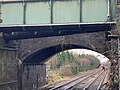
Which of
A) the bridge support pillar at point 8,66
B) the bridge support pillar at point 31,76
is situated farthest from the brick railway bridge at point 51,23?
the bridge support pillar at point 31,76

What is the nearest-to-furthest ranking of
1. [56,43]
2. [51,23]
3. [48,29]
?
[51,23] < [48,29] < [56,43]

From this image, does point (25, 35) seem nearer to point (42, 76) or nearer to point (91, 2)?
point (91, 2)

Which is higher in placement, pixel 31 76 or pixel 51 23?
pixel 51 23

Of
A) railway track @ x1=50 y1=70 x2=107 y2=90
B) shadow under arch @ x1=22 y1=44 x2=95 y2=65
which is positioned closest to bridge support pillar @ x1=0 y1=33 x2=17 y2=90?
shadow under arch @ x1=22 y1=44 x2=95 y2=65

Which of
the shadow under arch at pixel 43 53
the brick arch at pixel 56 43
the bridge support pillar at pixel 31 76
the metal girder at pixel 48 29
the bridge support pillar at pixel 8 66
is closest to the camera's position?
the metal girder at pixel 48 29

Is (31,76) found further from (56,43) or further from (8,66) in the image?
(8,66)

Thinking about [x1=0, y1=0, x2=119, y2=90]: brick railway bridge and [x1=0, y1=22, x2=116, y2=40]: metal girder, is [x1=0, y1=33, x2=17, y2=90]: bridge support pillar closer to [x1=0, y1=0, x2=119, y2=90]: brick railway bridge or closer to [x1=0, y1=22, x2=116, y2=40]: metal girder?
[x1=0, y1=0, x2=119, y2=90]: brick railway bridge

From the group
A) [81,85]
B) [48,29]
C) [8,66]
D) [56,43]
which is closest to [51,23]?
[48,29]

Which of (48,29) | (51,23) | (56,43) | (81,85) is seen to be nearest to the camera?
(51,23)

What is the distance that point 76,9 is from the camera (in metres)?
17.5

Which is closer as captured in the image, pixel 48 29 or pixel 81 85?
pixel 48 29

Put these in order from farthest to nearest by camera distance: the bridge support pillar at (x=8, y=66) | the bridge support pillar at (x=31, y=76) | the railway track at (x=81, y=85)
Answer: the railway track at (x=81, y=85), the bridge support pillar at (x=31, y=76), the bridge support pillar at (x=8, y=66)

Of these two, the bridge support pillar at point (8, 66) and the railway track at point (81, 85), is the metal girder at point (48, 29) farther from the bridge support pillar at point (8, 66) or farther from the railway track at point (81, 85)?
the railway track at point (81, 85)

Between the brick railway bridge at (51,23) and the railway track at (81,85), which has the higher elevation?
the brick railway bridge at (51,23)
